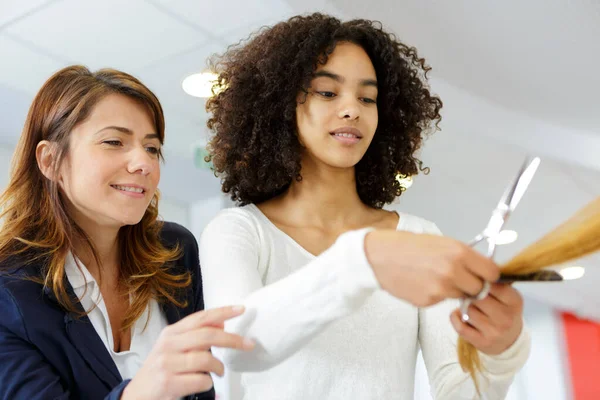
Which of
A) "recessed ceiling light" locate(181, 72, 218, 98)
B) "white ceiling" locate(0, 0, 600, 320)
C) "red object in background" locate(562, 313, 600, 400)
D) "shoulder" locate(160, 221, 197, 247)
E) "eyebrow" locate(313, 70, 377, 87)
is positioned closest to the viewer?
"eyebrow" locate(313, 70, 377, 87)

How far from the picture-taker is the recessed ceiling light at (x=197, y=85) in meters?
3.70

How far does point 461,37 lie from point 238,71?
91.8 inches

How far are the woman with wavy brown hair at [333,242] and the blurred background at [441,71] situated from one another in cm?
90

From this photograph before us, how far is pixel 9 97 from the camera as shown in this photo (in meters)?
3.97

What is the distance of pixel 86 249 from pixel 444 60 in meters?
2.70

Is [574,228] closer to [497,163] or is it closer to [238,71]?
[238,71]

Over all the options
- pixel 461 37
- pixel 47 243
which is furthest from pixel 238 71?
pixel 461 37

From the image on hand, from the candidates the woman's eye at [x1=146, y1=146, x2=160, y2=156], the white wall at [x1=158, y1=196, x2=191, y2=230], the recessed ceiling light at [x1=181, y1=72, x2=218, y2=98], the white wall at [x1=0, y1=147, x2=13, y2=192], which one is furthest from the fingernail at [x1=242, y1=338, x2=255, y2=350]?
the white wall at [x1=158, y1=196, x2=191, y2=230]

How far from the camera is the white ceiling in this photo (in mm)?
3184

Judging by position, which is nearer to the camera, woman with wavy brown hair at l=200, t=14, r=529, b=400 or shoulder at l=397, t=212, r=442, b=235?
woman with wavy brown hair at l=200, t=14, r=529, b=400

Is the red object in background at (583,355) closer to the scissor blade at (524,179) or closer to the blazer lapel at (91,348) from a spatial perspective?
the blazer lapel at (91,348)

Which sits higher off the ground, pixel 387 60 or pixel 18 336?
pixel 387 60

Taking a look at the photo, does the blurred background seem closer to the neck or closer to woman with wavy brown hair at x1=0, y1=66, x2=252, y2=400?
the neck

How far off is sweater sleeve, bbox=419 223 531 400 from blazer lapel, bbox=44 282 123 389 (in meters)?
0.53
